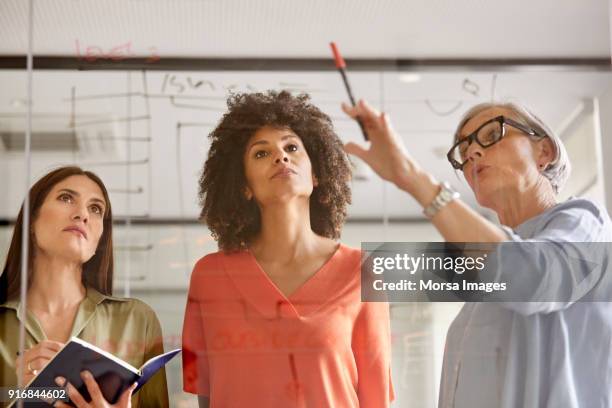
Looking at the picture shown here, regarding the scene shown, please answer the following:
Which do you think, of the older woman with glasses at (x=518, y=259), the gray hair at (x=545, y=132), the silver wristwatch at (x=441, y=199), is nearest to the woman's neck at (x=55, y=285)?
the older woman with glasses at (x=518, y=259)

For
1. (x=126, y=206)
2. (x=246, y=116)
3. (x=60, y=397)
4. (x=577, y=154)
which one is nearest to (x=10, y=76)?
(x=126, y=206)

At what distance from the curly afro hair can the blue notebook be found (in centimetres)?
33

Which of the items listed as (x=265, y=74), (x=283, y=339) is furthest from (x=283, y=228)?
(x=265, y=74)

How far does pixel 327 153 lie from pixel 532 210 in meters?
0.46

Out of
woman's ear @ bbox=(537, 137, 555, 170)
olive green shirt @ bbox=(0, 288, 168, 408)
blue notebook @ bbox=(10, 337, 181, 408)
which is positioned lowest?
blue notebook @ bbox=(10, 337, 181, 408)

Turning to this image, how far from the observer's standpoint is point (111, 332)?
1.79 metres

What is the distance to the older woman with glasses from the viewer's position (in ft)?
5.81

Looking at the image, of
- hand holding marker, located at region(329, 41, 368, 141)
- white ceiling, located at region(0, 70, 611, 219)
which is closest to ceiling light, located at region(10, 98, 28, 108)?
white ceiling, located at region(0, 70, 611, 219)

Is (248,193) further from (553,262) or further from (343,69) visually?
(553,262)

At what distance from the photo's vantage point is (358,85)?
6.10 feet

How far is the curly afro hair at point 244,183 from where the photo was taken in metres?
1.82

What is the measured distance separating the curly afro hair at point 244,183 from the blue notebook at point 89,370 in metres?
0.33

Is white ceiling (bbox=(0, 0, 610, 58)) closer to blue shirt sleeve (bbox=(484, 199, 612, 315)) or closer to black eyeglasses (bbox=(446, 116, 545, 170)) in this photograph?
black eyeglasses (bbox=(446, 116, 545, 170))

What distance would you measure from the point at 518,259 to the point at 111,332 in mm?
874
